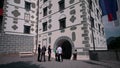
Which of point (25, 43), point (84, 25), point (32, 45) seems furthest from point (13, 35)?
point (84, 25)

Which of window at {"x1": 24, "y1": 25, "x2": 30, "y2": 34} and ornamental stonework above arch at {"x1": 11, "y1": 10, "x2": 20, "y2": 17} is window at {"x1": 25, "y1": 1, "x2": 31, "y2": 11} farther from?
window at {"x1": 24, "y1": 25, "x2": 30, "y2": 34}

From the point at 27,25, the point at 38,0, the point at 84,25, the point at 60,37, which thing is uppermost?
the point at 38,0

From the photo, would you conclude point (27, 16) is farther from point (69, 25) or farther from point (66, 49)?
point (66, 49)

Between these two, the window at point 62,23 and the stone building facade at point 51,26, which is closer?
the stone building facade at point 51,26

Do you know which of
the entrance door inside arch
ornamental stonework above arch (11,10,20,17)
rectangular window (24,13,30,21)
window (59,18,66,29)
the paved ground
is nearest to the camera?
the paved ground

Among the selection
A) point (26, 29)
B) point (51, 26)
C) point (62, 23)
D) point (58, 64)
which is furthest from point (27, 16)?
point (58, 64)

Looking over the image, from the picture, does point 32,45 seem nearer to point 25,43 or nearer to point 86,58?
point 25,43

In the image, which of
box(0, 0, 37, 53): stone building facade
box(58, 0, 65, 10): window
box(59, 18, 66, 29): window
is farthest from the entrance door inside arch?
box(0, 0, 37, 53): stone building facade

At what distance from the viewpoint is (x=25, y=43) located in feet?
59.5

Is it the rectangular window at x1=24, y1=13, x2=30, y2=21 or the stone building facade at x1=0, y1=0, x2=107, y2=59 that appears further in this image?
the rectangular window at x1=24, y1=13, x2=30, y2=21

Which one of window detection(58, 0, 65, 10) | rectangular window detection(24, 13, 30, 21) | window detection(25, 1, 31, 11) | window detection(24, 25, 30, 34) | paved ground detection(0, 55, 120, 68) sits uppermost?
window detection(25, 1, 31, 11)

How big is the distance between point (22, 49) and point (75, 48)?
928cm

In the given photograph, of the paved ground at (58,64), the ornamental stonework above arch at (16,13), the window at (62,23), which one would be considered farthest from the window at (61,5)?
the paved ground at (58,64)

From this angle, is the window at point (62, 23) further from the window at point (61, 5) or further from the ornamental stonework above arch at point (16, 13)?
the ornamental stonework above arch at point (16, 13)
